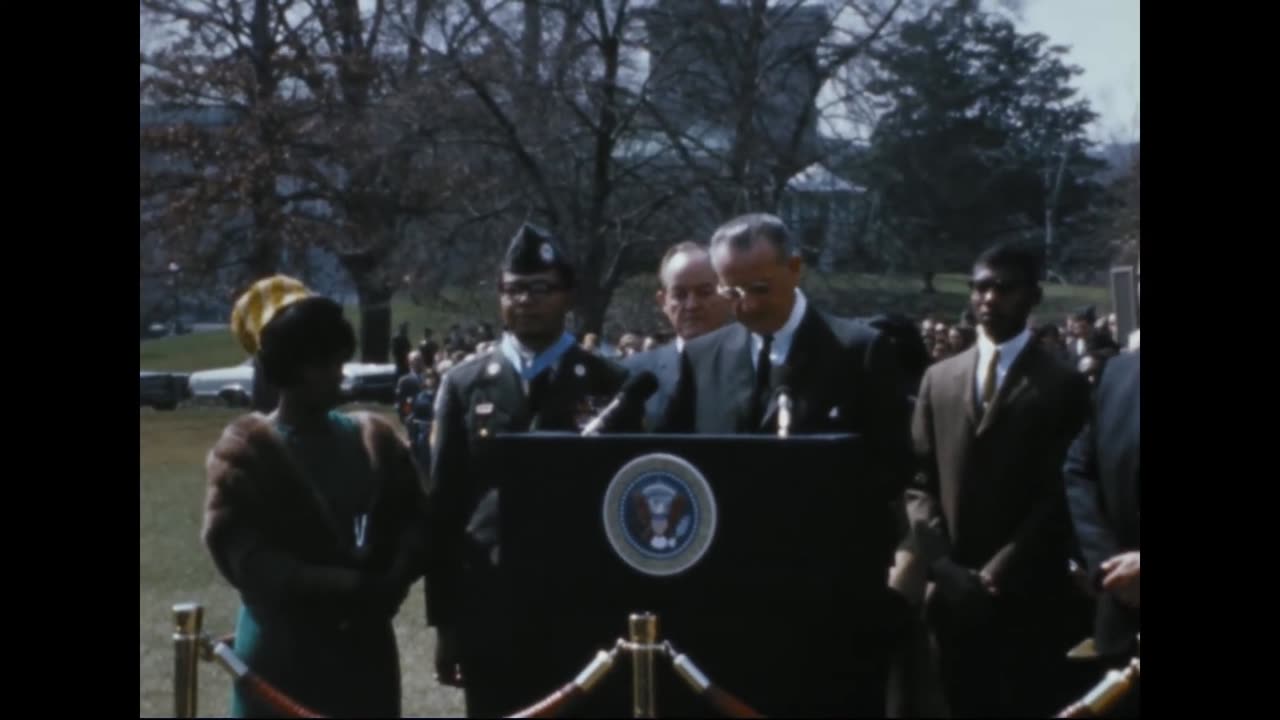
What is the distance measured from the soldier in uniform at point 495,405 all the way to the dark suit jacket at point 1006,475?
1.21 m

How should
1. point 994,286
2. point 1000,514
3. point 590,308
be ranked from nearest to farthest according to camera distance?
point 1000,514 < point 994,286 < point 590,308

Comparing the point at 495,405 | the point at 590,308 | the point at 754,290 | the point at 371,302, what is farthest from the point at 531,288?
the point at 371,302

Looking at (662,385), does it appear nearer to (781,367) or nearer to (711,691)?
(781,367)

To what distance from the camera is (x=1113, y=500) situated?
18.1 feet

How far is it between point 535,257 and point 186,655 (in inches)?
63.2

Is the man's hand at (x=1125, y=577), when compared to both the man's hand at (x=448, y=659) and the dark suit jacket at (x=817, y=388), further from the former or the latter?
the man's hand at (x=448, y=659)

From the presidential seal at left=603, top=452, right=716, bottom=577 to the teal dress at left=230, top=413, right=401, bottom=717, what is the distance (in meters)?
0.79

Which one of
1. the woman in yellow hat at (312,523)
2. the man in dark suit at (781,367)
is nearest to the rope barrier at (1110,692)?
the man in dark suit at (781,367)

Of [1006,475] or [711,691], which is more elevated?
[1006,475]
